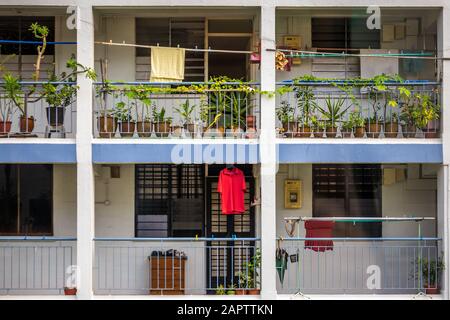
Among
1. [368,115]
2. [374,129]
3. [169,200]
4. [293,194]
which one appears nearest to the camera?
[374,129]

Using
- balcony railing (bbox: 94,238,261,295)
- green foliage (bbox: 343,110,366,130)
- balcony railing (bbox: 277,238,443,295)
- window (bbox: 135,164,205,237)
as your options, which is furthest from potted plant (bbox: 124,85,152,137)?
balcony railing (bbox: 277,238,443,295)

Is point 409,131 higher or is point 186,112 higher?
point 186,112

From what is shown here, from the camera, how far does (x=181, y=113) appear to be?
15.1m

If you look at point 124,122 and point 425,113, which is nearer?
A: point 425,113

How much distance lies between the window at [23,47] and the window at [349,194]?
234 inches

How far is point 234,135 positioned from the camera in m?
15.2

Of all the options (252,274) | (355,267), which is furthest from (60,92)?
(355,267)

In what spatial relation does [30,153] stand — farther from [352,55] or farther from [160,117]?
[352,55]

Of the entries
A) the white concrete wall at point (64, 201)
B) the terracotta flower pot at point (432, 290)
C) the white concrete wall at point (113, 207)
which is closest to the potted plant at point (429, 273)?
the terracotta flower pot at point (432, 290)

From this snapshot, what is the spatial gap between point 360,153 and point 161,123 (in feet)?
→ 12.2

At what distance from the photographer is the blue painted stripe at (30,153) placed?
14.6 m

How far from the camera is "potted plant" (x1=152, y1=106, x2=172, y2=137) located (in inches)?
593

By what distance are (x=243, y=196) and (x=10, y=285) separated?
4.94 meters

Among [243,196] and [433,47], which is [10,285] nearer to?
[243,196]
